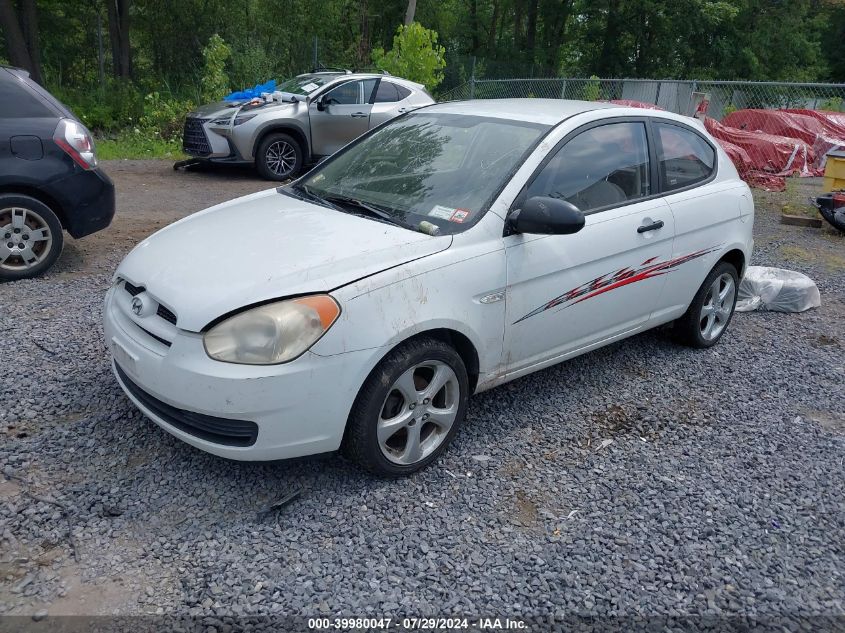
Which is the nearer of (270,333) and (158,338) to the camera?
(270,333)

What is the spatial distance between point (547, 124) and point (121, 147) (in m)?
11.5

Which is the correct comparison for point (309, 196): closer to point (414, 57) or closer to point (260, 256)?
point (260, 256)

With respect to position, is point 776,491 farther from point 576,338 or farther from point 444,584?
point 444,584

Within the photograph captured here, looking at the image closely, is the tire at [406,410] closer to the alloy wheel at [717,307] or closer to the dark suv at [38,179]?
the alloy wheel at [717,307]

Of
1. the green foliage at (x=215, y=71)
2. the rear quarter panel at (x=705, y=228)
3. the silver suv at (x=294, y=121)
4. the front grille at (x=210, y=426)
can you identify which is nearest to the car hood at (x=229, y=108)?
the silver suv at (x=294, y=121)

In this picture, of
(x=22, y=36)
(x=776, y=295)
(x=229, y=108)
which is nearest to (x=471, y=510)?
(x=776, y=295)

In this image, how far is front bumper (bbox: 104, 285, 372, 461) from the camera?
278 centimetres

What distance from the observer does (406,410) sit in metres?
3.18

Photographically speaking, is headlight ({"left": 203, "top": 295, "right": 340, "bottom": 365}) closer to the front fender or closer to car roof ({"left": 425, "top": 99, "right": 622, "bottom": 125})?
the front fender

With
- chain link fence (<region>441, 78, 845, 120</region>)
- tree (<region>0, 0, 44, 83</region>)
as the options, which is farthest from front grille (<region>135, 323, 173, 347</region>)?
tree (<region>0, 0, 44, 83</region>)

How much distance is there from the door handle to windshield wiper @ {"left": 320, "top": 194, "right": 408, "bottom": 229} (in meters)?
1.50

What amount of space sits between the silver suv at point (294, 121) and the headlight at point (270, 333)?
8457 millimetres

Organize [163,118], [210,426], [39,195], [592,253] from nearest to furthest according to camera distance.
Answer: [210,426] < [592,253] < [39,195] < [163,118]

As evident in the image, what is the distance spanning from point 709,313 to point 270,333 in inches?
137
